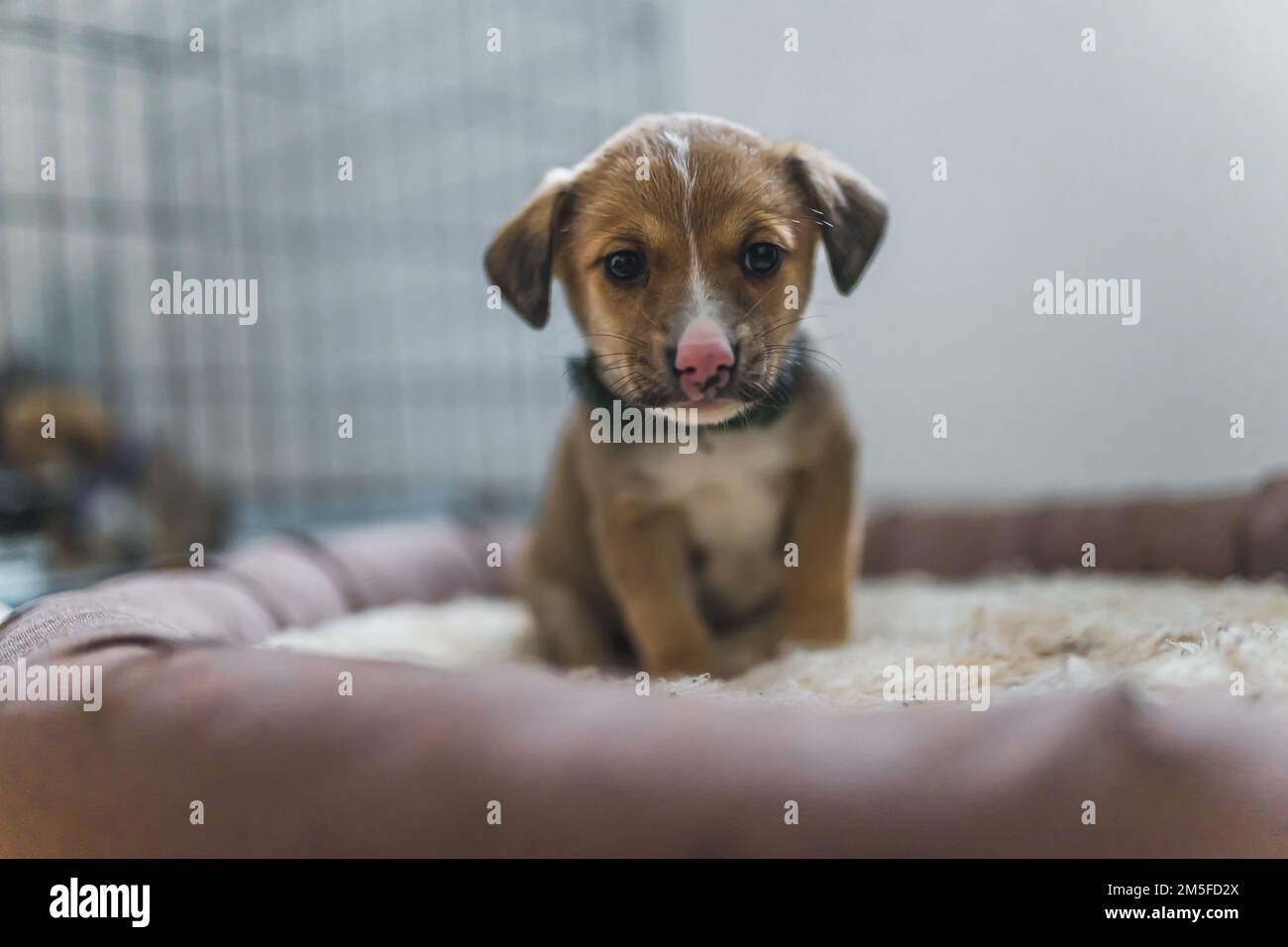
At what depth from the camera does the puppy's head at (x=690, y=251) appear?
1.28 m

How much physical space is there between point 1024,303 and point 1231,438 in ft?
1.61

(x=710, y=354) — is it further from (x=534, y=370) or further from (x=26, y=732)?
(x=534, y=370)

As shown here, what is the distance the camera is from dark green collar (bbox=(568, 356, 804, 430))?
1.45 metres

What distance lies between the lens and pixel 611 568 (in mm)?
1732

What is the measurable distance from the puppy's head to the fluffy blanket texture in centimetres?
41

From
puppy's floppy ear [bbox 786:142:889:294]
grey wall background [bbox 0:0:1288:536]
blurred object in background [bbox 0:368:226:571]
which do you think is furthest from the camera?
blurred object in background [bbox 0:368:226:571]

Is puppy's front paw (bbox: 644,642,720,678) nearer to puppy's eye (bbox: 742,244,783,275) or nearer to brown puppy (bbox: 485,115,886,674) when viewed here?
brown puppy (bbox: 485,115,886,674)

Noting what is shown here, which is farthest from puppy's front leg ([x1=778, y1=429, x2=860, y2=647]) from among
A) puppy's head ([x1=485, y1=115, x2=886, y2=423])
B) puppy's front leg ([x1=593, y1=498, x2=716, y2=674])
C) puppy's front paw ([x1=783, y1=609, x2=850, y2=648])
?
puppy's head ([x1=485, y1=115, x2=886, y2=423])

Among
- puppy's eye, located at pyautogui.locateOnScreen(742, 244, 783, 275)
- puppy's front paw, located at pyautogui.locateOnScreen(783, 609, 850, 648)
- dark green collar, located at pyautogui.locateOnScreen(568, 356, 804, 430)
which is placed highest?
puppy's eye, located at pyautogui.locateOnScreen(742, 244, 783, 275)

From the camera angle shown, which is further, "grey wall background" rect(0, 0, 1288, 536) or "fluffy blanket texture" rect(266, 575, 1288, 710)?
"grey wall background" rect(0, 0, 1288, 536)

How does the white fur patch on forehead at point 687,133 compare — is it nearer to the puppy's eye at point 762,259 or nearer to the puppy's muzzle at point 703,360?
the puppy's eye at point 762,259

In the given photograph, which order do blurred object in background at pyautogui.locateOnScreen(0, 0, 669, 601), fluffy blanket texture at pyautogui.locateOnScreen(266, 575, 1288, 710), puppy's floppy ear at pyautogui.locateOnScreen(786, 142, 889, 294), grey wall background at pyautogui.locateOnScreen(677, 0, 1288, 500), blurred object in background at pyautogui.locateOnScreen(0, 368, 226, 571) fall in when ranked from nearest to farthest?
fluffy blanket texture at pyautogui.locateOnScreen(266, 575, 1288, 710) → puppy's floppy ear at pyautogui.locateOnScreen(786, 142, 889, 294) → grey wall background at pyautogui.locateOnScreen(677, 0, 1288, 500) → blurred object in background at pyautogui.locateOnScreen(0, 368, 226, 571) → blurred object in background at pyautogui.locateOnScreen(0, 0, 669, 601)

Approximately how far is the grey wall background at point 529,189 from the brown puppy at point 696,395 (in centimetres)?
16

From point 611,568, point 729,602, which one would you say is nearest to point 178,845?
point 611,568
